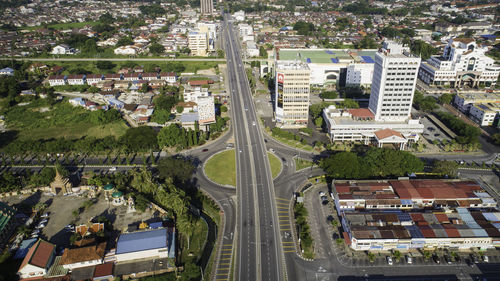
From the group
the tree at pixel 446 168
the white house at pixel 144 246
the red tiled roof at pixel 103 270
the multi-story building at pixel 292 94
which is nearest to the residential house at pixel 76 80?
the multi-story building at pixel 292 94

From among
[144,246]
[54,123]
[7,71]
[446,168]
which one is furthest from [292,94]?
[7,71]

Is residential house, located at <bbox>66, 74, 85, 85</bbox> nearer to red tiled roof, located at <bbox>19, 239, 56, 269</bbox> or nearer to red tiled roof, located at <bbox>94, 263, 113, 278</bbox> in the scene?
red tiled roof, located at <bbox>19, 239, 56, 269</bbox>

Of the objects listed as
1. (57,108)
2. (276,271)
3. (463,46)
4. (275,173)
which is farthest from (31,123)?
(463,46)

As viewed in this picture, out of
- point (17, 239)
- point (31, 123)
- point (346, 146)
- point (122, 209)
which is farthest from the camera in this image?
point (31, 123)

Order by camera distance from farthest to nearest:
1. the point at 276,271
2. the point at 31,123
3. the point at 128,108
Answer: the point at 128,108, the point at 31,123, the point at 276,271

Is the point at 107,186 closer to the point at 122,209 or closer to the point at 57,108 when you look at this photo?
the point at 122,209

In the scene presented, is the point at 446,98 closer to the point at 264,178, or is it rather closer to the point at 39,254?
the point at 264,178
